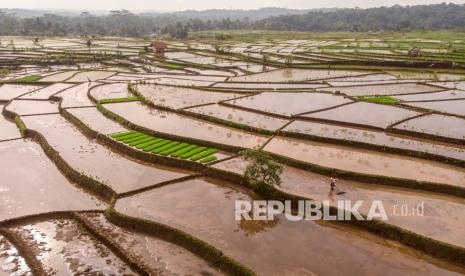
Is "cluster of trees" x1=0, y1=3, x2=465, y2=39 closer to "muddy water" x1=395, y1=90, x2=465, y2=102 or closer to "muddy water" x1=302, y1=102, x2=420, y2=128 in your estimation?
"muddy water" x1=395, y1=90, x2=465, y2=102

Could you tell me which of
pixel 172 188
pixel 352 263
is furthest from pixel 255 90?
pixel 352 263

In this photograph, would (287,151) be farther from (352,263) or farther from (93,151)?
(93,151)

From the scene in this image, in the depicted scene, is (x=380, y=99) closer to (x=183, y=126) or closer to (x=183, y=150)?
(x=183, y=126)

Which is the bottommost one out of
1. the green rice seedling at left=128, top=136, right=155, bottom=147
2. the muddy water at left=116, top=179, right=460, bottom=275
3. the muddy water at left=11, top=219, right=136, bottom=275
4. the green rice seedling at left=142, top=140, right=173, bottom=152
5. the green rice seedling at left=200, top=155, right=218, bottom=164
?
the muddy water at left=11, top=219, right=136, bottom=275

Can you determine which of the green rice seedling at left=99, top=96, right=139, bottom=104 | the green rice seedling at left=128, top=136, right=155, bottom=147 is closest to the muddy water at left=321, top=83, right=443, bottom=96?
the green rice seedling at left=99, top=96, right=139, bottom=104

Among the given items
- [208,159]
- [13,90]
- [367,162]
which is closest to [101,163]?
[208,159]

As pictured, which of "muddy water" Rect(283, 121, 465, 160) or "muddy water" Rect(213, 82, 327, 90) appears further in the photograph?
"muddy water" Rect(213, 82, 327, 90)

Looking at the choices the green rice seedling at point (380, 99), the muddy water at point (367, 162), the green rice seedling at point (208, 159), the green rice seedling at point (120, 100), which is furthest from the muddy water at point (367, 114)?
the green rice seedling at point (120, 100)
